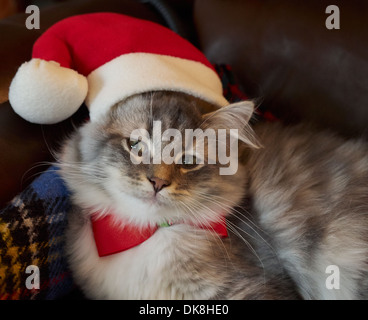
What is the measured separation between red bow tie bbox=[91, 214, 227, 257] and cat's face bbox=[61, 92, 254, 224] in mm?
33

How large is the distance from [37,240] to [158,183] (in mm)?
398

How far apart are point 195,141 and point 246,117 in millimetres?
177

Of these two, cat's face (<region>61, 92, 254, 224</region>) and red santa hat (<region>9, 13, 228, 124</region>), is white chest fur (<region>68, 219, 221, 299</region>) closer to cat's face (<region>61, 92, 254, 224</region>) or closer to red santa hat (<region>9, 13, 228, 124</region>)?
cat's face (<region>61, 92, 254, 224</region>)

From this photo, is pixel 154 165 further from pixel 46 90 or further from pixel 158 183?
pixel 46 90

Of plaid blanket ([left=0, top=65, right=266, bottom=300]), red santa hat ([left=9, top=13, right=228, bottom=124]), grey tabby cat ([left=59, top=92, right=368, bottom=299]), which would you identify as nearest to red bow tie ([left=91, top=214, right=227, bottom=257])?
grey tabby cat ([left=59, top=92, right=368, bottom=299])

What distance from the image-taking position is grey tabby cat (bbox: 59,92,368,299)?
3.41ft

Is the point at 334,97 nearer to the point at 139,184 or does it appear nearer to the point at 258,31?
the point at 258,31

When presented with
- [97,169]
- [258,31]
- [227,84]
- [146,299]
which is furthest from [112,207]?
[258,31]

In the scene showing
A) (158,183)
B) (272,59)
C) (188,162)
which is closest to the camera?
(158,183)

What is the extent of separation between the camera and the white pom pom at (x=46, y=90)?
3.26 feet

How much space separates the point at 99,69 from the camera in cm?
112

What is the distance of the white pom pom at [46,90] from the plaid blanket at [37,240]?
21 cm

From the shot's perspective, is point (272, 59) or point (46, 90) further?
point (272, 59)

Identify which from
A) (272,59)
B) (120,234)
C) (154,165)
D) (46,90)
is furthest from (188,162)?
(272,59)
